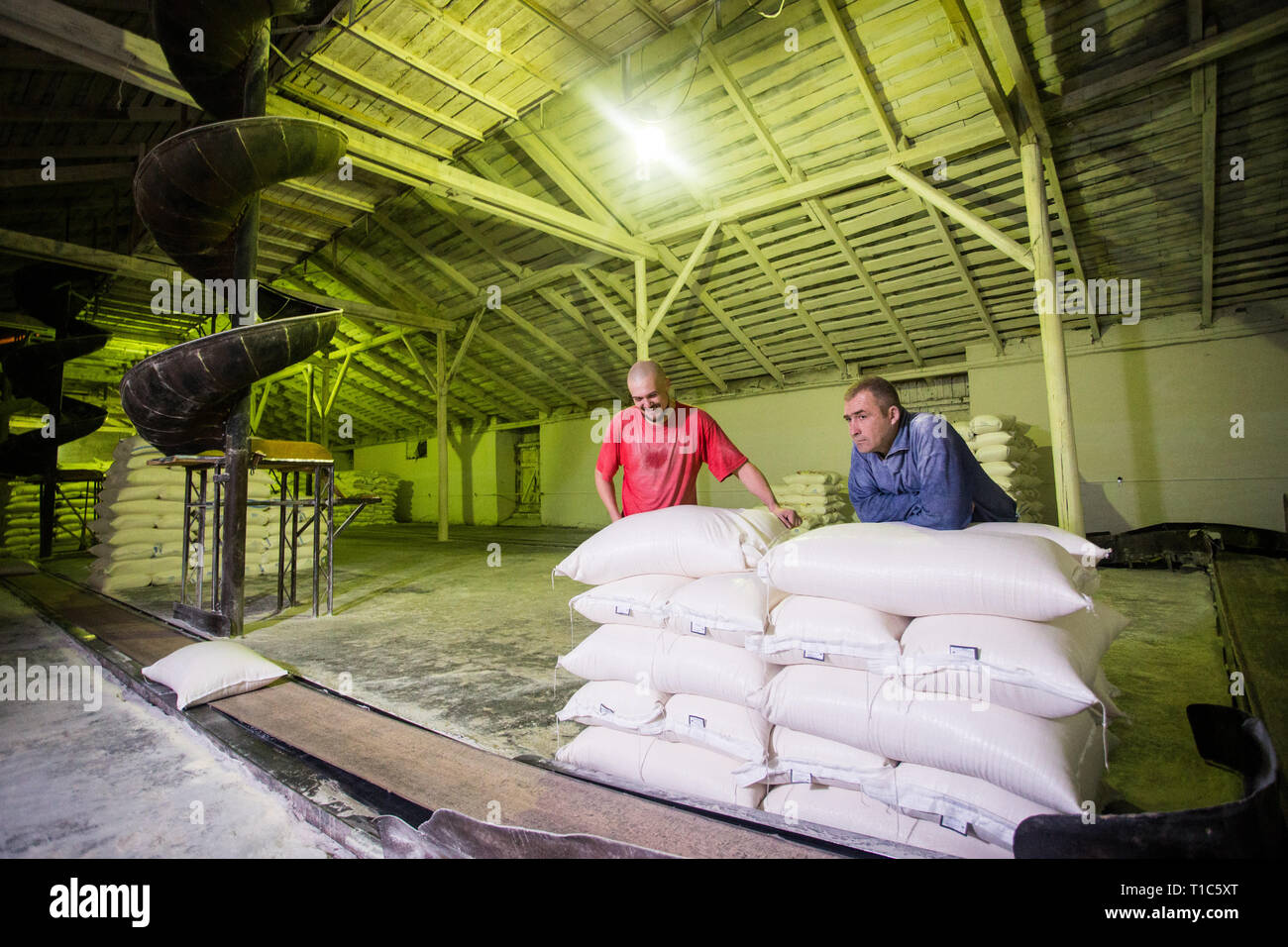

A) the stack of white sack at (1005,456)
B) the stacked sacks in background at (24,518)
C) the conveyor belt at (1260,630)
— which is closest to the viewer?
the conveyor belt at (1260,630)

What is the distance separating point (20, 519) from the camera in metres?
10.9

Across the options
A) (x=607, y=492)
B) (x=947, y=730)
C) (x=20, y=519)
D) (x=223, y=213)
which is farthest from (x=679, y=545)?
(x=20, y=519)

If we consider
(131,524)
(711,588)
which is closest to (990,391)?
(711,588)

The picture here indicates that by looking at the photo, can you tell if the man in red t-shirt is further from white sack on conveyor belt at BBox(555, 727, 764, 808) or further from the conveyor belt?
the conveyor belt

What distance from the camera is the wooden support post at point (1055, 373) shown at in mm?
5258

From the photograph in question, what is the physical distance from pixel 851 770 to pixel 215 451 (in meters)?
5.10

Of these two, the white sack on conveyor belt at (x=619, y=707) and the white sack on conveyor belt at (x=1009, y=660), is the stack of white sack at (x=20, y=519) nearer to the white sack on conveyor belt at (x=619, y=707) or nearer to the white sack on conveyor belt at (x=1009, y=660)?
the white sack on conveyor belt at (x=619, y=707)

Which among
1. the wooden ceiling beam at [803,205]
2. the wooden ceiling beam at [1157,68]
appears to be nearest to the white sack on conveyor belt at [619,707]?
the wooden ceiling beam at [803,205]

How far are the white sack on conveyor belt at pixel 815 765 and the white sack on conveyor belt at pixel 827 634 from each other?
9.4 inches

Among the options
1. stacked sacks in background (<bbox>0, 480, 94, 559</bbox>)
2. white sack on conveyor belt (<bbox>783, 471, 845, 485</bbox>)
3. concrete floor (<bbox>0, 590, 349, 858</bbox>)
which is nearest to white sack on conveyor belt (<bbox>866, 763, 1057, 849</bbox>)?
concrete floor (<bbox>0, 590, 349, 858</bbox>)

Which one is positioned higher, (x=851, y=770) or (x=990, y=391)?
(x=990, y=391)

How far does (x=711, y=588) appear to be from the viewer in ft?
6.70
